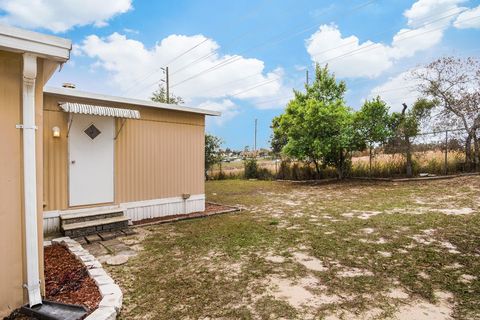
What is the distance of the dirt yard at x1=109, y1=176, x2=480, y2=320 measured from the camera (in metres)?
2.35

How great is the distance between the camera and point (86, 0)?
7422mm

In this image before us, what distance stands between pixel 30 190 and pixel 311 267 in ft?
9.49

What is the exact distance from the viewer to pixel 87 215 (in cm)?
503

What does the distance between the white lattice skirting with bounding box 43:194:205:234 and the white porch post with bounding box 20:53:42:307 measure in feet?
9.32

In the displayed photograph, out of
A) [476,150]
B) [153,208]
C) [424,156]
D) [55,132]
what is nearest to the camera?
[55,132]

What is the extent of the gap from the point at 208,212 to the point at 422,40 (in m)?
13.0

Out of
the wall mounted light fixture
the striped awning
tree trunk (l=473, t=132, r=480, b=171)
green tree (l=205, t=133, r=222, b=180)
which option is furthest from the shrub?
the wall mounted light fixture

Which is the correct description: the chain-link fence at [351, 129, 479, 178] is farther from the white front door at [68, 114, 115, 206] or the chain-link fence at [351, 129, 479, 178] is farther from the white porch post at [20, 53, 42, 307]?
the white porch post at [20, 53, 42, 307]

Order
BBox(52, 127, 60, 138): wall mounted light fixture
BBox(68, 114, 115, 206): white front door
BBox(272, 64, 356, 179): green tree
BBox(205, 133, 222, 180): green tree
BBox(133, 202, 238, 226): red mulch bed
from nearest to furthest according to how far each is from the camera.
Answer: BBox(52, 127, 60, 138): wall mounted light fixture, BBox(68, 114, 115, 206): white front door, BBox(133, 202, 238, 226): red mulch bed, BBox(272, 64, 356, 179): green tree, BBox(205, 133, 222, 180): green tree

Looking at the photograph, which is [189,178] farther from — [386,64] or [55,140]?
[386,64]

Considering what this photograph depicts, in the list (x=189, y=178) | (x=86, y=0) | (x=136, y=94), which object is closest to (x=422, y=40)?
(x=189, y=178)

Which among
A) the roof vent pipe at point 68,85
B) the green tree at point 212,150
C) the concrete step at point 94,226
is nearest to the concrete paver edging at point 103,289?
the concrete step at point 94,226

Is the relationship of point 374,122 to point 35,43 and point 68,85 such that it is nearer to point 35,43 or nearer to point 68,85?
point 68,85

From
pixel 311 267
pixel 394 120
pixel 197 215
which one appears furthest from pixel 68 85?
pixel 394 120
